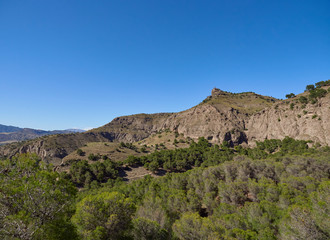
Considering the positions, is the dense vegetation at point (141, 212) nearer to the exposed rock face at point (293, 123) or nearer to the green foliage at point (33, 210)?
the green foliage at point (33, 210)

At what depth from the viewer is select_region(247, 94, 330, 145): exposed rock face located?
6681 centimetres

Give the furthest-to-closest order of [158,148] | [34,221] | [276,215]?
[158,148], [276,215], [34,221]

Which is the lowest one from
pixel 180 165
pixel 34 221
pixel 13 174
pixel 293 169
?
pixel 180 165

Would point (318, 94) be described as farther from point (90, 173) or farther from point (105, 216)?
point (90, 173)

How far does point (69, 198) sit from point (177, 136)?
10875 cm

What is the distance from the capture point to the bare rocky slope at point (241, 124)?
71312 millimetres

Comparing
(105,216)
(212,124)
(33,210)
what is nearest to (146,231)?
(105,216)

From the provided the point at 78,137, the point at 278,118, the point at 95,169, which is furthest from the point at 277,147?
the point at 78,137

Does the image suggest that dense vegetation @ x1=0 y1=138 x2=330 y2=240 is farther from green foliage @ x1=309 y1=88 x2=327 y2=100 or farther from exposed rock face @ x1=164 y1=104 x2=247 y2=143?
exposed rock face @ x1=164 y1=104 x2=247 y2=143

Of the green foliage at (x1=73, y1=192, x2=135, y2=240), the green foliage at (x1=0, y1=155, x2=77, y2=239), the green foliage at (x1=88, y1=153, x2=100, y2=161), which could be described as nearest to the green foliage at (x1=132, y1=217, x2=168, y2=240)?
the green foliage at (x1=73, y1=192, x2=135, y2=240)

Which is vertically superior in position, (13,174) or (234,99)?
(234,99)

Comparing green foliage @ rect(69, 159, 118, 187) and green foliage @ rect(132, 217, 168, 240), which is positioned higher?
green foliage @ rect(132, 217, 168, 240)

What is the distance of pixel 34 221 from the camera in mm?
10430

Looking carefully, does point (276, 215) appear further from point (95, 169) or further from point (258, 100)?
point (258, 100)
